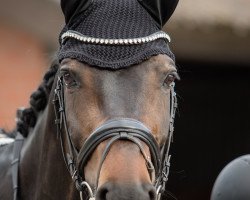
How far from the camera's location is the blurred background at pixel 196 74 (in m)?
8.73

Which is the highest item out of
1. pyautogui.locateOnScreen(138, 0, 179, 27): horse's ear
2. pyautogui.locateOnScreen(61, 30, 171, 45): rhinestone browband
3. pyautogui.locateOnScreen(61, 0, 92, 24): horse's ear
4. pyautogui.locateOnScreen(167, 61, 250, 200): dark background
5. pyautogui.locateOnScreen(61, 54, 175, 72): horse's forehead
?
pyautogui.locateOnScreen(61, 0, 92, 24): horse's ear

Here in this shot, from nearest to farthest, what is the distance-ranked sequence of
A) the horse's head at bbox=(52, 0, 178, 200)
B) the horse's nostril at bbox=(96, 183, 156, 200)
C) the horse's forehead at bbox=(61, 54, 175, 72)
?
the horse's nostril at bbox=(96, 183, 156, 200)
the horse's head at bbox=(52, 0, 178, 200)
the horse's forehead at bbox=(61, 54, 175, 72)

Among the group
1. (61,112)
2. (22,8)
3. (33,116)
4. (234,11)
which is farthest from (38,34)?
(61,112)

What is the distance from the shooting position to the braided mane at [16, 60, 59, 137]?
14.0ft

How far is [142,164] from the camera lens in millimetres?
3422

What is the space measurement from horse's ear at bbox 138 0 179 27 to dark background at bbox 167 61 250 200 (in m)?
5.43

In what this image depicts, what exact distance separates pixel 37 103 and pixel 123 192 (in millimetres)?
1170

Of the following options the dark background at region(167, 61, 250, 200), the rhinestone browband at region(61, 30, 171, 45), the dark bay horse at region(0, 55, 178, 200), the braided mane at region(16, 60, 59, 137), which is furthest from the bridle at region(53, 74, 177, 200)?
the dark background at region(167, 61, 250, 200)

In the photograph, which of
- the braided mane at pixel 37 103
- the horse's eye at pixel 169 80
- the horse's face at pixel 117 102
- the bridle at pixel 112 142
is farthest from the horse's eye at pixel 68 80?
the braided mane at pixel 37 103

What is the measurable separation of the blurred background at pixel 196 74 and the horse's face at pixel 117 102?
4.59 meters

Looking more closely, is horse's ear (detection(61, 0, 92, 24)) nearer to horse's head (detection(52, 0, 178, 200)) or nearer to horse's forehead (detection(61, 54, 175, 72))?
horse's head (detection(52, 0, 178, 200))

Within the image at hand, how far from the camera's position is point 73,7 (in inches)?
150

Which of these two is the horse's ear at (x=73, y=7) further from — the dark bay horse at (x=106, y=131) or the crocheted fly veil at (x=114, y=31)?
the dark bay horse at (x=106, y=131)

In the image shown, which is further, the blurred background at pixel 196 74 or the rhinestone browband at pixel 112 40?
the blurred background at pixel 196 74
